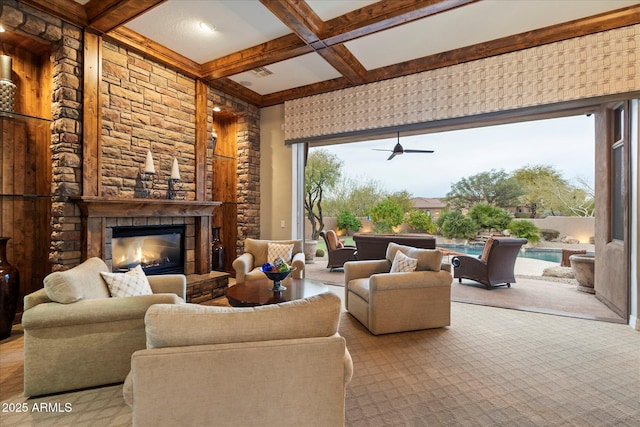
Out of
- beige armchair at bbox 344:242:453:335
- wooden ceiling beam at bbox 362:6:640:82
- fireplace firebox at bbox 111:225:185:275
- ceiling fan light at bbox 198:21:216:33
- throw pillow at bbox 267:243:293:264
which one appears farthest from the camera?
throw pillow at bbox 267:243:293:264

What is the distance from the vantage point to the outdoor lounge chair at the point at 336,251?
21.9ft

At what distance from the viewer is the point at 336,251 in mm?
6758

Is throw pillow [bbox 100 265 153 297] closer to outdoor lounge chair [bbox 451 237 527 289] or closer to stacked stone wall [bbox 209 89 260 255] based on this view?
stacked stone wall [bbox 209 89 260 255]

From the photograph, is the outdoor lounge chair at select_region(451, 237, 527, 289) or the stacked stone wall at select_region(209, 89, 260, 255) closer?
the outdoor lounge chair at select_region(451, 237, 527, 289)

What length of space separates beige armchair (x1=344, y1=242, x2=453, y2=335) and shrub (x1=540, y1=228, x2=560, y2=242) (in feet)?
25.7

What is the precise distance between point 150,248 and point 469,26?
5075 millimetres

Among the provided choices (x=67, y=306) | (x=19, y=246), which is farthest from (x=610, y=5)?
(x=19, y=246)

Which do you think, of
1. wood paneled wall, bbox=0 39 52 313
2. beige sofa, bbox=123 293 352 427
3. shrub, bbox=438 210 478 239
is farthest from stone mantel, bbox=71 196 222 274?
shrub, bbox=438 210 478 239

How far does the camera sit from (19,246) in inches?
135

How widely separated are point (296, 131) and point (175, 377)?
4696mm

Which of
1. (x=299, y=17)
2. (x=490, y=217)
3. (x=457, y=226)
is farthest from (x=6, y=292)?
(x=490, y=217)

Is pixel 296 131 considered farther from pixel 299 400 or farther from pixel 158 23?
pixel 299 400

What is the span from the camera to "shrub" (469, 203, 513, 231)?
9.24 meters

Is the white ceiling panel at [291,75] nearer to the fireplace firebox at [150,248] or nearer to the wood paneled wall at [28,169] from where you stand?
the wood paneled wall at [28,169]
